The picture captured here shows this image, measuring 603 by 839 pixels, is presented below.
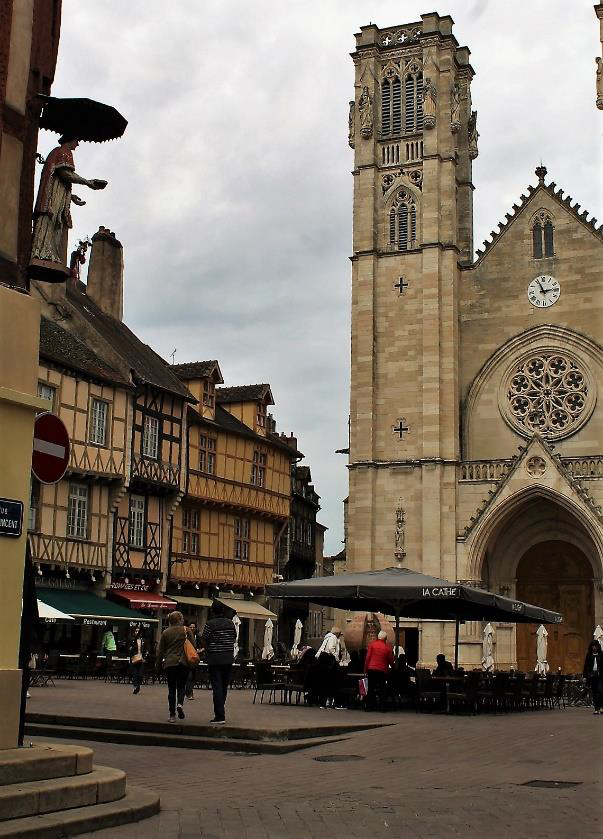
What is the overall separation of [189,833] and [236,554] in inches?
1332

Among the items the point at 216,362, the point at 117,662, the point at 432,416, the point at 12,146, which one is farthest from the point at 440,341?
the point at 12,146

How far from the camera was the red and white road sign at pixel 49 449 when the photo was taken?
8.21m

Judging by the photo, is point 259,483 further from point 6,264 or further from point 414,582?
point 6,264

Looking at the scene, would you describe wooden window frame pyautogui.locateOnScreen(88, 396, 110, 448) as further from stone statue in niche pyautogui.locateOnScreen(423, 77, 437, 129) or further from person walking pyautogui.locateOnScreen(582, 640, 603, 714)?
person walking pyautogui.locateOnScreen(582, 640, 603, 714)

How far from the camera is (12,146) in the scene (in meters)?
8.65

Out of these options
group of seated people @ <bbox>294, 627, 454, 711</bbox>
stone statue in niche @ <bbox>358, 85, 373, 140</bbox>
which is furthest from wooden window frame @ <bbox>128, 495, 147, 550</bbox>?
group of seated people @ <bbox>294, 627, 454, 711</bbox>

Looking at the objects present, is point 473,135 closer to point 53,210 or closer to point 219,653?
point 219,653

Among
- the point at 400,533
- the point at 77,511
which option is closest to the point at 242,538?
the point at 400,533

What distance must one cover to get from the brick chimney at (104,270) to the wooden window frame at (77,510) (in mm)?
8978

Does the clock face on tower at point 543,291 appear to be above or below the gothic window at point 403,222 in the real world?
below

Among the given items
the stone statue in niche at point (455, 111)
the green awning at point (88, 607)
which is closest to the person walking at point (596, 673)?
the green awning at point (88, 607)

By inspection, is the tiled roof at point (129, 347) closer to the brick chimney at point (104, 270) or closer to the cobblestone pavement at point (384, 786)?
the brick chimney at point (104, 270)

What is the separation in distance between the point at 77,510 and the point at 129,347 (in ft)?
24.7

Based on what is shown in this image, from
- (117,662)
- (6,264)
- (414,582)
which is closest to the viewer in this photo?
(6,264)
